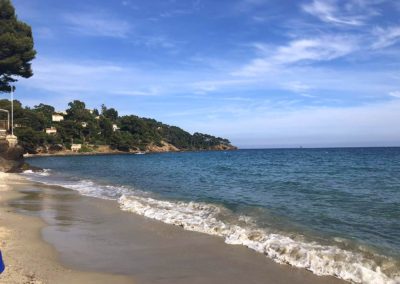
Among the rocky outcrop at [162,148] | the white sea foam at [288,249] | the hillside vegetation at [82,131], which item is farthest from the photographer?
the rocky outcrop at [162,148]

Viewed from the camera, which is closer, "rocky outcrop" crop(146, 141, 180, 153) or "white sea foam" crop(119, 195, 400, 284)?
"white sea foam" crop(119, 195, 400, 284)

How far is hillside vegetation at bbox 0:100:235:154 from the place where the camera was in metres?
95.2

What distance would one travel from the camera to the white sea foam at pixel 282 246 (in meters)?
7.69

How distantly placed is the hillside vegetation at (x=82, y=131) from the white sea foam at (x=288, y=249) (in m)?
79.9

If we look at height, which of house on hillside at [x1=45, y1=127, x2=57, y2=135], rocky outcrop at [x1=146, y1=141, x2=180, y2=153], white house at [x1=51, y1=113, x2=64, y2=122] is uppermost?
white house at [x1=51, y1=113, x2=64, y2=122]

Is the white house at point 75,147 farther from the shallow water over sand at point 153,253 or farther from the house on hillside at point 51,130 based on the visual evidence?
the shallow water over sand at point 153,253

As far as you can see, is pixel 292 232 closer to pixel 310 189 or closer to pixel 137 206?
pixel 137 206

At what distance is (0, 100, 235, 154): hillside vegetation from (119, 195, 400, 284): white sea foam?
79.9 meters

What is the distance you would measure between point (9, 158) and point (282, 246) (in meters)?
38.3

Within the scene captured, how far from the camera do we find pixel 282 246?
30.4 ft

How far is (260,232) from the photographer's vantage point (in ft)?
36.2

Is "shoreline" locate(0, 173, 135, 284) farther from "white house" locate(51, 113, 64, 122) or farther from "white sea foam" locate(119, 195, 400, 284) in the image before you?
"white house" locate(51, 113, 64, 122)

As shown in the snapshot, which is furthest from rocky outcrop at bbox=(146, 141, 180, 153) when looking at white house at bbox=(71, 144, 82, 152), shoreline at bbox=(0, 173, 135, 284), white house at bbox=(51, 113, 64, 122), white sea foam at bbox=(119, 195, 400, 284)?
shoreline at bbox=(0, 173, 135, 284)

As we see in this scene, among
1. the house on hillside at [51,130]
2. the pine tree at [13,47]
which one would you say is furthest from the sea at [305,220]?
the house on hillside at [51,130]
